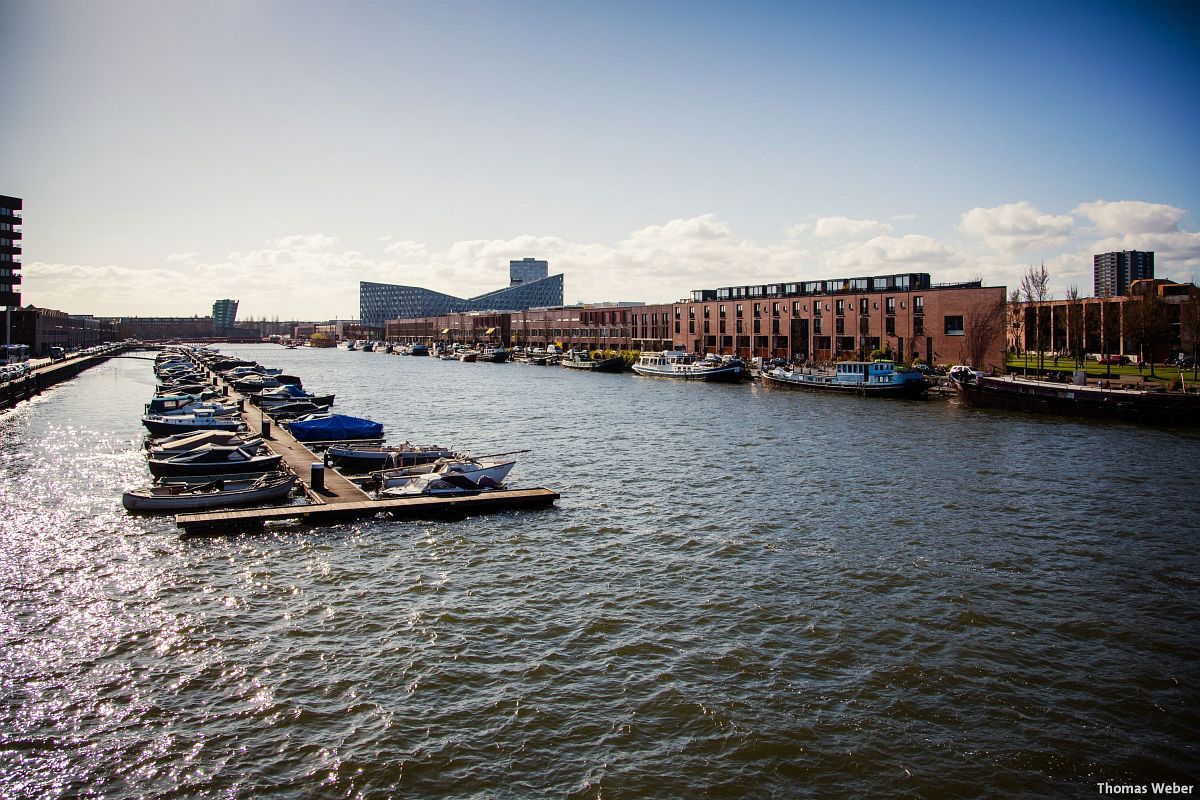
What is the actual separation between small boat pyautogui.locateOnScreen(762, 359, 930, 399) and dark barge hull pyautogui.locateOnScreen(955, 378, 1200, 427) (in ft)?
26.5

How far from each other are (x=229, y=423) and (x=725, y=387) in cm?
6976

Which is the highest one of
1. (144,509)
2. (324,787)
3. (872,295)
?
(872,295)

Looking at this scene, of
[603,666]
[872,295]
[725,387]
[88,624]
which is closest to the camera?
[603,666]

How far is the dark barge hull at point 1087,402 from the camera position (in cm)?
6253

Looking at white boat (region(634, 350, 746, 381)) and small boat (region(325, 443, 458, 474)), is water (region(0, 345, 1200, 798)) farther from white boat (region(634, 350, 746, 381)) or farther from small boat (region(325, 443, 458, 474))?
white boat (region(634, 350, 746, 381))

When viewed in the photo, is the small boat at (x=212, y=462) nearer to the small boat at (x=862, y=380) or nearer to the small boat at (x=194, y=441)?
the small boat at (x=194, y=441)

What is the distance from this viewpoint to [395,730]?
16.3 meters

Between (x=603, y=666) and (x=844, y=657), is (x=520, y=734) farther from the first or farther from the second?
(x=844, y=657)

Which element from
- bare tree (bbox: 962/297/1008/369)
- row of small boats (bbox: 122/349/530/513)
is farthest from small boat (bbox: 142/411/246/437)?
bare tree (bbox: 962/297/1008/369)

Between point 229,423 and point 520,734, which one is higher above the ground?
point 229,423

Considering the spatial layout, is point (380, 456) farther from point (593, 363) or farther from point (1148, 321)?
point (593, 363)

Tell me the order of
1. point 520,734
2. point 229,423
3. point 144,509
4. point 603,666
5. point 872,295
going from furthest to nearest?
1. point 872,295
2. point 229,423
3. point 144,509
4. point 603,666
5. point 520,734

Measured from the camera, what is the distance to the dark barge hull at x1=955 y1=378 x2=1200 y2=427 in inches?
2462

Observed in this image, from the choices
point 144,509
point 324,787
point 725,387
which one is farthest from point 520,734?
point 725,387
